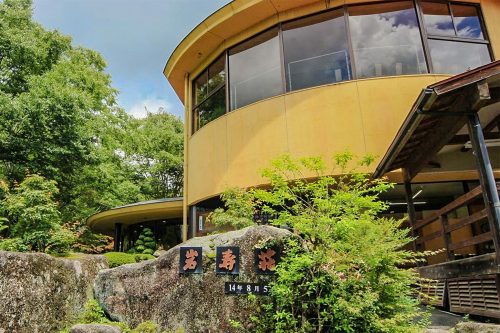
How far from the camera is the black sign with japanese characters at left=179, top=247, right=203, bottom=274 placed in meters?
5.61

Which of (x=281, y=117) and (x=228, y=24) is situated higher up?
(x=228, y=24)

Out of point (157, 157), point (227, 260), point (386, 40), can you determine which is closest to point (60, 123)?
point (227, 260)

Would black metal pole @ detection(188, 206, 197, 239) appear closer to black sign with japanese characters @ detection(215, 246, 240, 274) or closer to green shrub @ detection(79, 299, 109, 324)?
green shrub @ detection(79, 299, 109, 324)

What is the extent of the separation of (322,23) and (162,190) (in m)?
20.9

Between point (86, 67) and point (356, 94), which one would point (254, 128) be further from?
point (86, 67)

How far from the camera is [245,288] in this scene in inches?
209

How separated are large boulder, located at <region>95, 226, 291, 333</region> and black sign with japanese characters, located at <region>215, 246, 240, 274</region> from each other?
8cm

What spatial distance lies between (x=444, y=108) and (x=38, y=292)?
6986 mm

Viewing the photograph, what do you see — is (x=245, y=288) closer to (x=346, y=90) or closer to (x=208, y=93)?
(x=346, y=90)

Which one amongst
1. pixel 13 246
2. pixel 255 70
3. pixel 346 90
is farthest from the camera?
pixel 255 70

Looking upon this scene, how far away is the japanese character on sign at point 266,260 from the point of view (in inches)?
210

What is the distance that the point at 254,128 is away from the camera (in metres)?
9.73

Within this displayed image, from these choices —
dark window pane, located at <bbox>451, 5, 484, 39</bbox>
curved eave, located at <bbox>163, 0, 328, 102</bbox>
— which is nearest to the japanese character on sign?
curved eave, located at <bbox>163, 0, 328, 102</bbox>

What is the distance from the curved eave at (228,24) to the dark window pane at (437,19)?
228 centimetres
